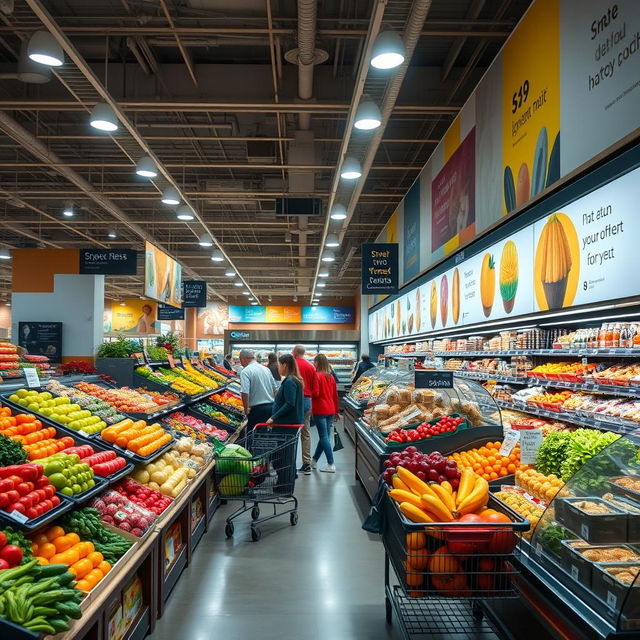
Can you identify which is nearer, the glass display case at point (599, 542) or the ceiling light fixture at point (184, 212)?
the glass display case at point (599, 542)

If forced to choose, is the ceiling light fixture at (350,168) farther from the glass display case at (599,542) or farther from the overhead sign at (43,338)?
the overhead sign at (43,338)

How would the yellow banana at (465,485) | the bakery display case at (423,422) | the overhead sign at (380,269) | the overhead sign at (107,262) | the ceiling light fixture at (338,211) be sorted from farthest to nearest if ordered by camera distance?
the overhead sign at (107,262)
the overhead sign at (380,269)
the ceiling light fixture at (338,211)
the bakery display case at (423,422)
the yellow banana at (465,485)

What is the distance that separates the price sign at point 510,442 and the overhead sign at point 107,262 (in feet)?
32.4

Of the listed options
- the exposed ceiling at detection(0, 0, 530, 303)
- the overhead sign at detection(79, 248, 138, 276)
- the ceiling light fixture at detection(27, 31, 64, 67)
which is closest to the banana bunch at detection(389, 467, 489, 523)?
the exposed ceiling at detection(0, 0, 530, 303)

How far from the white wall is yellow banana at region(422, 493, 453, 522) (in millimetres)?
11470

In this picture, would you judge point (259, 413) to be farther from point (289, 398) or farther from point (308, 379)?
point (308, 379)

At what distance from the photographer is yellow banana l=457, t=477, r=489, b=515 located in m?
3.08

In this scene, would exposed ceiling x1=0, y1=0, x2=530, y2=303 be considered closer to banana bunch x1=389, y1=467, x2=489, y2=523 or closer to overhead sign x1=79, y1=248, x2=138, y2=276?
overhead sign x1=79, y1=248, x2=138, y2=276

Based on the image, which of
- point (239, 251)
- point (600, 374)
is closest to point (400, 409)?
point (600, 374)

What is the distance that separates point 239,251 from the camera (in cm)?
2286

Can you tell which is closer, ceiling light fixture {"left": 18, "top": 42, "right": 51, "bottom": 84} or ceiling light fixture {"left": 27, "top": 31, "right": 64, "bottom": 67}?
ceiling light fixture {"left": 27, "top": 31, "right": 64, "bottom": 67}

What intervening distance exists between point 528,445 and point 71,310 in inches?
455

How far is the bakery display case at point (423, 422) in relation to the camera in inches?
202

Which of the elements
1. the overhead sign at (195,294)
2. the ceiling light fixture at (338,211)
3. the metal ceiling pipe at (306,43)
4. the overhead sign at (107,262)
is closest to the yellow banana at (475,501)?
the metal ceiling pipe at (306,43)
